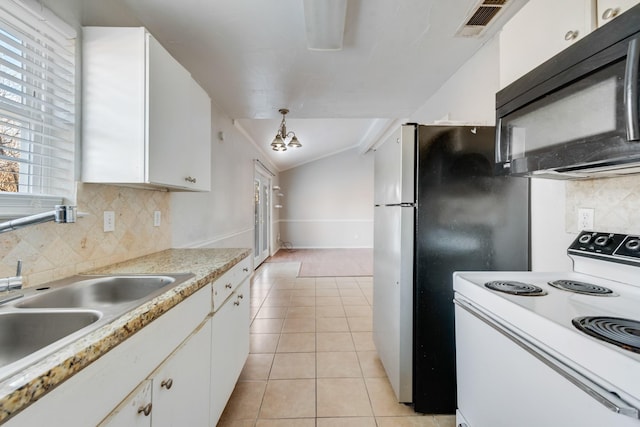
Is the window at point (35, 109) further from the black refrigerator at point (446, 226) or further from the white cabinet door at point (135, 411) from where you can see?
the black refrigerator at point (446, 226)

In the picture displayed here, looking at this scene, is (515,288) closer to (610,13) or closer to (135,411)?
(610,13)

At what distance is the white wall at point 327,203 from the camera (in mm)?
8430

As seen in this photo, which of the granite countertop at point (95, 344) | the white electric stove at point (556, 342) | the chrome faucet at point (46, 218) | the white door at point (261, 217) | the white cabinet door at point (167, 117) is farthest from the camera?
the white door at point (261, 217)

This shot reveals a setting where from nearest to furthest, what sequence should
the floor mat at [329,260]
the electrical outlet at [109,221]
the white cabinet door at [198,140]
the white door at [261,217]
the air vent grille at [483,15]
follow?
1. the electrical outlet at [109,221]
2. the air vent grille at [483,15]
3. the white cabinet door at [198,140]
4. the floor mat at [329,260]
5. the white door at [261,217]

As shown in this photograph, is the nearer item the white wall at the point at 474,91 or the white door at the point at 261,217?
the white wall at the point at 474,91

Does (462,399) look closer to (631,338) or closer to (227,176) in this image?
(631,338)

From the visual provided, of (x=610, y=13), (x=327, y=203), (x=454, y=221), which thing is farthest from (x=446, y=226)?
(x=327, y=203)

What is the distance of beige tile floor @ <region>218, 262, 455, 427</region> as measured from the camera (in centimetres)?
163

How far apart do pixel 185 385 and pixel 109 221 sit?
931 mm

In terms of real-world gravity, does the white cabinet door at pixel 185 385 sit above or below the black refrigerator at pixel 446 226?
below

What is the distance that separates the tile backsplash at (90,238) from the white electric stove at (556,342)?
1725mm

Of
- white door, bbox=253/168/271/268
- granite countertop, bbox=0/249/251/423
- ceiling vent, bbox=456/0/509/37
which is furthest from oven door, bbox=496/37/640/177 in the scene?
white door, bbox=253/168/271/268

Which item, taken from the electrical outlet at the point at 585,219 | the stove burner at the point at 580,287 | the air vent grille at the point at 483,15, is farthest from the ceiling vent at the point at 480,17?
the stove burner at the point at 580,287

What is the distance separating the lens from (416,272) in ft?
5.30
